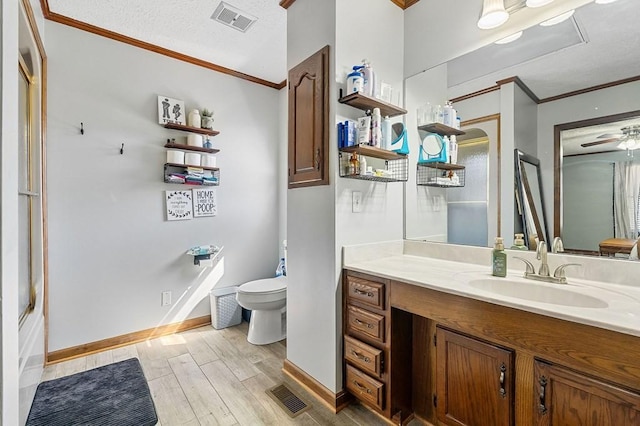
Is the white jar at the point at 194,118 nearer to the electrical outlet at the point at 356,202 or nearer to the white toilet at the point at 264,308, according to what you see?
the white toilet at the point at 264,308

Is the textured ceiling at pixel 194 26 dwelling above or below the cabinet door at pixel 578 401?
above

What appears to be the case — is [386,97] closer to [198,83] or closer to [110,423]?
[198,83]

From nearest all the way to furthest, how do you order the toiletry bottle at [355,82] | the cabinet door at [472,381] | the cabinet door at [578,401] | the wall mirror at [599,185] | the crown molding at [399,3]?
the cabinet door at [578,401]
the cabinet door at [472,381]
the wall mirror at [599,185]
the toiletry bottle at [355,82]
the crown molding at [399,3]

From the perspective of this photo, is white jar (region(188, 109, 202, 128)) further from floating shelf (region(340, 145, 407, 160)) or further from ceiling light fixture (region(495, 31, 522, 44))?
ceiling light fixture (region(495, 31, 522, 44))

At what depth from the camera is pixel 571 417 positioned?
100 centimetres

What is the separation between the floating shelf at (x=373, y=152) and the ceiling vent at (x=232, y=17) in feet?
4.61

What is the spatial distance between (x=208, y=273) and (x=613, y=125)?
311cm

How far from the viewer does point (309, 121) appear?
1937 millimetres

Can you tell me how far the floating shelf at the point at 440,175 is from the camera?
76.3 inches

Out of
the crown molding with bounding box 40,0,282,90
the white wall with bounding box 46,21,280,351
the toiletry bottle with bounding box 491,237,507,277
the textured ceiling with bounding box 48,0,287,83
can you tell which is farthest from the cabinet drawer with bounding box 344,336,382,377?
the crown molding with bounding box 40,0,282,90

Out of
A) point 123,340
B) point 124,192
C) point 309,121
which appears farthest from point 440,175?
point 123,340

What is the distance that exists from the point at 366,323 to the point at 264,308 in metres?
1.21

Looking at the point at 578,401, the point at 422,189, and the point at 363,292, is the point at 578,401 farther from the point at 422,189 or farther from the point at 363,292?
the point at 422,189

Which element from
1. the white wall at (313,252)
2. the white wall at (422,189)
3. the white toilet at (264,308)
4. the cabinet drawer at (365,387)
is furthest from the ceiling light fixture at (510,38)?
the white toilet at (264,308)
